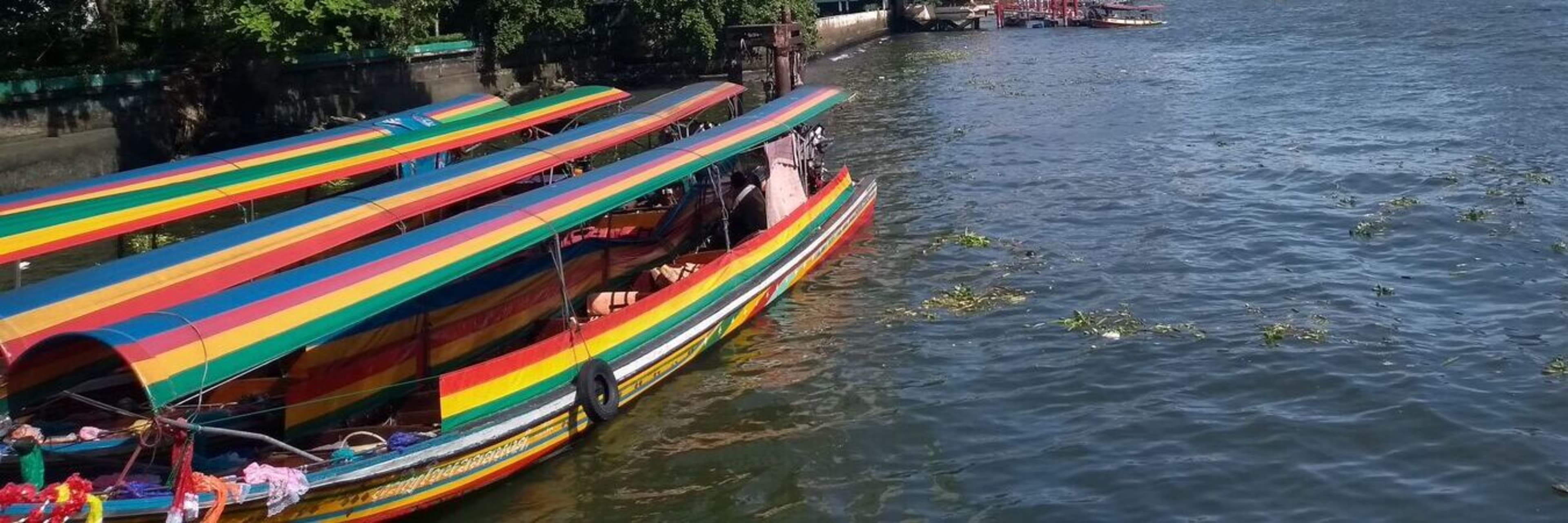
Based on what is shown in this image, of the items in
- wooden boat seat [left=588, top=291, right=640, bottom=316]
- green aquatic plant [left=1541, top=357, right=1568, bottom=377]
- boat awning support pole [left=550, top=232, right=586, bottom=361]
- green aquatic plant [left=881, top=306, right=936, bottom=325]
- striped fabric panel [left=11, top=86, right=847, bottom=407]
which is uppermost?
striped fabric panel [left=11, top=86, right=847, bottom=407]

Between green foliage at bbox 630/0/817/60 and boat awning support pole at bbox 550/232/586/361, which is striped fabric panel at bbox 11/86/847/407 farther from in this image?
green foliage at bbox 630/0/817/60

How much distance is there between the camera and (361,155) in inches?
631

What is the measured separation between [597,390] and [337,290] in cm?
267

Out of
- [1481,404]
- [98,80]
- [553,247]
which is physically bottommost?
[1481,404]

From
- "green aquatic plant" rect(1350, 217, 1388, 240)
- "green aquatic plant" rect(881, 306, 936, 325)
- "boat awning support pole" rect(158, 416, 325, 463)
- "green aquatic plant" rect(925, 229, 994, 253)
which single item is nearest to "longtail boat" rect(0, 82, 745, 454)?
"boat awning support pole" rect(158, 416, 325, 463)

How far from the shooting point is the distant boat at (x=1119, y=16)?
2106 inches

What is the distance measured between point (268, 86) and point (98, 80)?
4232 mm

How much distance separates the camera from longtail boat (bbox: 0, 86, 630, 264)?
1195 centimetres

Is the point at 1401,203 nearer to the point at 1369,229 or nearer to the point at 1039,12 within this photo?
the point at 1369,229

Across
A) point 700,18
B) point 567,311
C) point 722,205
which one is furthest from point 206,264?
point 700,18

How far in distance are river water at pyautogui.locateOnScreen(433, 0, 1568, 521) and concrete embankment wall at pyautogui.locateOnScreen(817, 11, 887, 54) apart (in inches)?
903

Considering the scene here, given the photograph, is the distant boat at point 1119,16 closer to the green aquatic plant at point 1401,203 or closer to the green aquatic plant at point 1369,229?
the green aquatic plant at point 1401,203

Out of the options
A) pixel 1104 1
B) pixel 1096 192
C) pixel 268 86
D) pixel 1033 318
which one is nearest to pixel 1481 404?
pixel 1033 318

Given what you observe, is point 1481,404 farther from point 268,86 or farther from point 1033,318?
point 268,86
